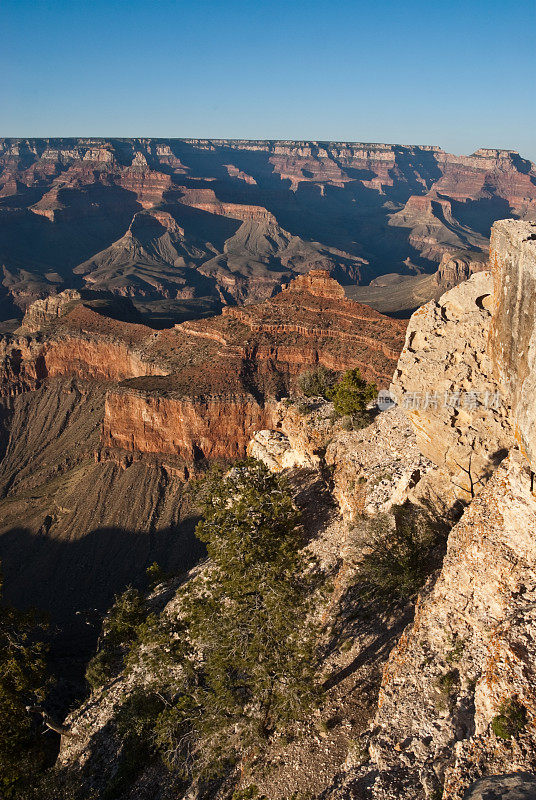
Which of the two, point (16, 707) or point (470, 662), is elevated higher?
point (470, 662)

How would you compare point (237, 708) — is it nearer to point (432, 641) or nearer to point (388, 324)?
point (432, 641)

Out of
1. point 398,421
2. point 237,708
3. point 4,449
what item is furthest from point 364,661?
point 4,449

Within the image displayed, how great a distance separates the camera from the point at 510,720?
389 inches

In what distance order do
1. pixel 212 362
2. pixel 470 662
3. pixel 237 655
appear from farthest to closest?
pixel 212 362, pixel 237 655, pixel 470 662

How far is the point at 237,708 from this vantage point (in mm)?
17062

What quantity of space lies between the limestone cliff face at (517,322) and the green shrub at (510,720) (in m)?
5.19

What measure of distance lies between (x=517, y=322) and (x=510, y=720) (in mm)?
9493

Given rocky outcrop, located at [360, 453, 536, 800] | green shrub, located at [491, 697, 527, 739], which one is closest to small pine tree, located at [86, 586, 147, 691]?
rocky outcrop, located at [360, 453, 536, 800]

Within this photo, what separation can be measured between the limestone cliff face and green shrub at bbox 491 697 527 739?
5.19 metres

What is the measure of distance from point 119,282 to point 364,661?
17415cm

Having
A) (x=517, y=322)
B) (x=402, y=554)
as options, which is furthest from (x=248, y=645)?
(x=517, y=322)

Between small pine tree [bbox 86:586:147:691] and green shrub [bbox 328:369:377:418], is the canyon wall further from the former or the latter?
small pine tree [bbox 86:586:147:691]

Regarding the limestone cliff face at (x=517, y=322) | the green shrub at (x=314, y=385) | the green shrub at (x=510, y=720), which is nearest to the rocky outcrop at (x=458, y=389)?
the limestone cliff face at (x=517, y=322)

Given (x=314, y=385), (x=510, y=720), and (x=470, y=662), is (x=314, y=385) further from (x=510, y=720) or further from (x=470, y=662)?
(x=510, y=720)
